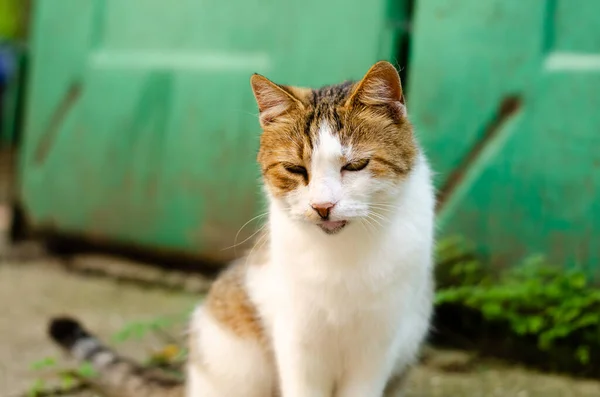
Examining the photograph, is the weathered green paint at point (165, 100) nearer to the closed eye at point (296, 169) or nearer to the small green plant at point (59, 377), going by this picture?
the small green plant at point (59, 377)

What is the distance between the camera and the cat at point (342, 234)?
1.57 meters

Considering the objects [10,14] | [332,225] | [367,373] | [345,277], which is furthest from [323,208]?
[10,14]

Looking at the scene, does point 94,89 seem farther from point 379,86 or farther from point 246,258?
point 379,86

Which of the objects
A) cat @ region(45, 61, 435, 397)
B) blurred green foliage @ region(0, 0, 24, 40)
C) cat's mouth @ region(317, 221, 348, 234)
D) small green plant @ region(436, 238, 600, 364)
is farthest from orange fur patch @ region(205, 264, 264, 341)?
blurred green foliage @ region(0, 0, 24, 40)

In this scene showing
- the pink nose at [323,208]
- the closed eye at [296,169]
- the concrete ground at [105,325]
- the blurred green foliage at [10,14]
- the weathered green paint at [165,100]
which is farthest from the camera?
the blurred green foliage at [10,14]

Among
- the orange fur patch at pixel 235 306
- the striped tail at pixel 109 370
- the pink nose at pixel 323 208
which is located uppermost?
the pink nose at pixel 323 208

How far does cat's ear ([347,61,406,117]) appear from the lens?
1.56m

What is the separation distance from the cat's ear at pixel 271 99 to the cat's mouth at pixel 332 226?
1.10ft

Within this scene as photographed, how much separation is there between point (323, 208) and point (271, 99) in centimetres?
38

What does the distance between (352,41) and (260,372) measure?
159 centimetres

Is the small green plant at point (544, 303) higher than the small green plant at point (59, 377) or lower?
higher

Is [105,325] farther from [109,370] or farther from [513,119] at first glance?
[513,119]

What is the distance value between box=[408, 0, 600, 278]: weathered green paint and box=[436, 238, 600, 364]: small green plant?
9 centimetres

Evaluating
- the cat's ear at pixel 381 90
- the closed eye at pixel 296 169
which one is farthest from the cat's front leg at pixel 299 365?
the cat's ear at pixel 381 90
